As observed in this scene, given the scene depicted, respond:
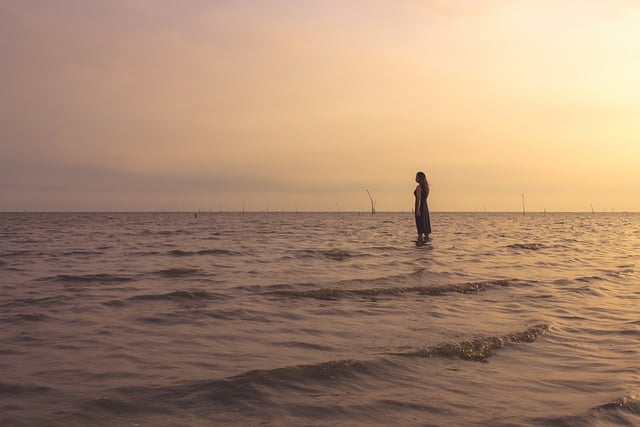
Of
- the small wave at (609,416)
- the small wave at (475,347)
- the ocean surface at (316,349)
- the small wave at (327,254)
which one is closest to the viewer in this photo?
the small wave at (609,416)

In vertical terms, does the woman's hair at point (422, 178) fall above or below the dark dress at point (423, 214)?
above

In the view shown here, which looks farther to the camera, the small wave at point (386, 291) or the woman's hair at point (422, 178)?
the woman's hair at point (422, 178)

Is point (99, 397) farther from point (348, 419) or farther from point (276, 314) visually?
point (276, 314)

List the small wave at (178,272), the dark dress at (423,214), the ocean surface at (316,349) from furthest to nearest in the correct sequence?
the dark dress at (423,214)
the small wave at (178,272)
the ocean surface at (316,349)

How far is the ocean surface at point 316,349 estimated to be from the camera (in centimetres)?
418

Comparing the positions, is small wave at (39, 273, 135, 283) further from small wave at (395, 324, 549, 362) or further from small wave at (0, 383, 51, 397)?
small wave at (395, 324, 549, 362)

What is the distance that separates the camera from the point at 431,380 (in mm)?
4984

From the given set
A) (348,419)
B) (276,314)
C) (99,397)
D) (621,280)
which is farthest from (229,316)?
(621,280)

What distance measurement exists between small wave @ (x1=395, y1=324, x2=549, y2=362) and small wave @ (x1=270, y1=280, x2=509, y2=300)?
3.43 metres

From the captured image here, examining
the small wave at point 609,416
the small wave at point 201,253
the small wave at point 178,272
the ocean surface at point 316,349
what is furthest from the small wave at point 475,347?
the small wave at point 201,253

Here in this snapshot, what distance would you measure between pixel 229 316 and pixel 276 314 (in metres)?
0.65

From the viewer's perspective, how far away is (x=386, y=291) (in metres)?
10.2

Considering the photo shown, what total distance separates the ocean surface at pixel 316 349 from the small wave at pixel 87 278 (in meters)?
0.04

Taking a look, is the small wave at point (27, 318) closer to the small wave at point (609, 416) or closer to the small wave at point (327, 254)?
the small wave at point (609, 416)
